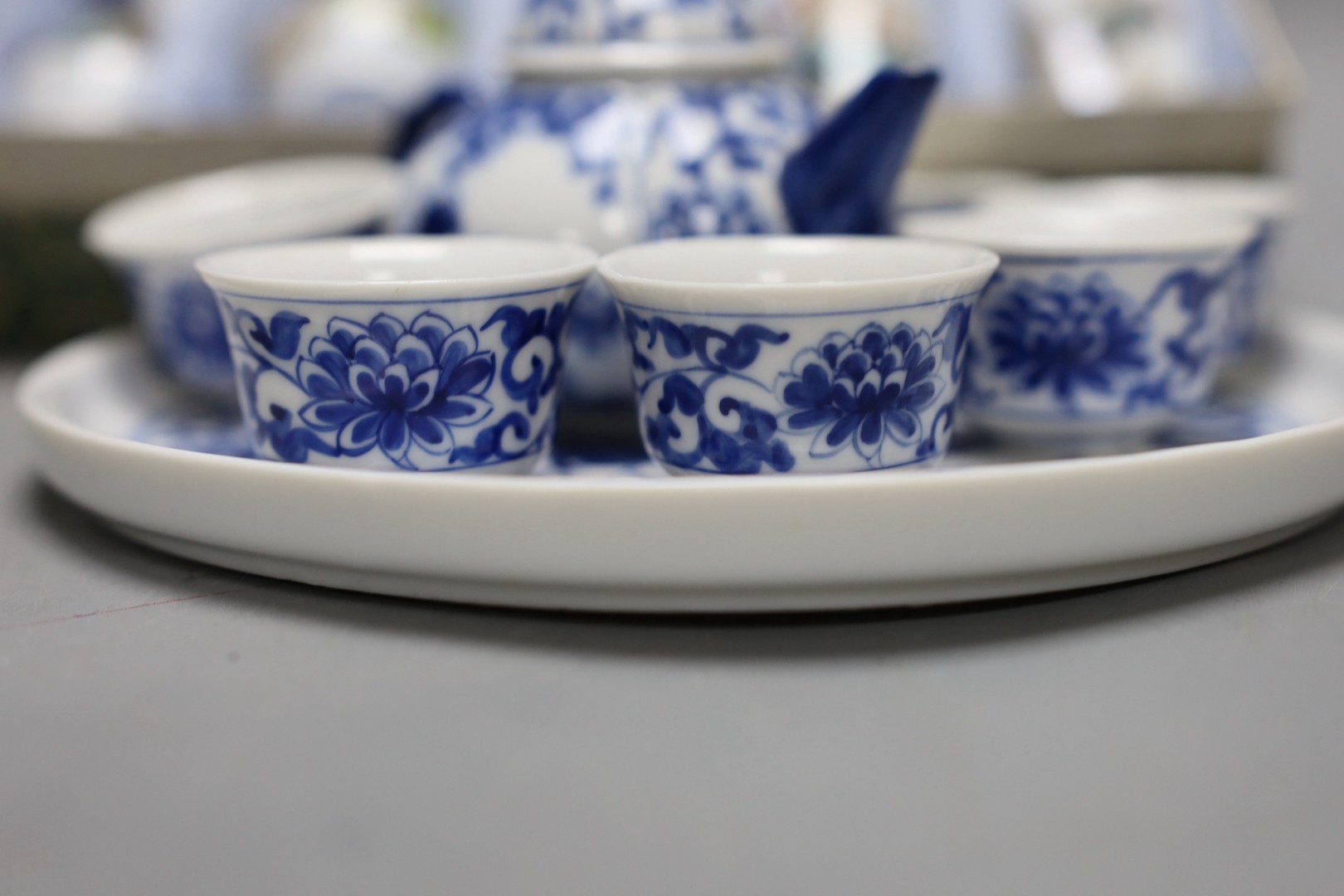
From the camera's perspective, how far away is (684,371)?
45cm

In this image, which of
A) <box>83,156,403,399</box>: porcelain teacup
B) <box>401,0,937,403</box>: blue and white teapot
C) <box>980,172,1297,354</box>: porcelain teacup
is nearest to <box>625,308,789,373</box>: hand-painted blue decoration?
<box>401,0,937,403</box>: blue and white teapot

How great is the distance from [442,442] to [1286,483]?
31cm

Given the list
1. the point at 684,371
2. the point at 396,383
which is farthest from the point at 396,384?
the point at 684,371

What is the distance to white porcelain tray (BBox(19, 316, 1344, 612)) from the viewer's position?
398 mm

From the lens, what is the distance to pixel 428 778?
13.7 inches

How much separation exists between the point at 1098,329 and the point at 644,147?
8.7 inches

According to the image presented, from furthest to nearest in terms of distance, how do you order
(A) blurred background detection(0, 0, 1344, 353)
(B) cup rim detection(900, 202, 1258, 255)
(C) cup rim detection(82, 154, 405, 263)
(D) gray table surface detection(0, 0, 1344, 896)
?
1. (A) blurred background detection(0, 0, 1344, 353)
2. (C) cup rim detection(82, 154, 405, 263)
3. (B) cup rim detection(900, 202, 1258, 255)
4. (D) gray table surface detection(0, 0, 1344, 896)

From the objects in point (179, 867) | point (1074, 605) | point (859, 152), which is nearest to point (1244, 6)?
point (859, 152)

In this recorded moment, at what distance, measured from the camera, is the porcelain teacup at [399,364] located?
0.45 meters

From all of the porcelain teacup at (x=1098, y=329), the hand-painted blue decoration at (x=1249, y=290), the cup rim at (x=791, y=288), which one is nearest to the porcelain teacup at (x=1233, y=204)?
the hand-painted blue decoration at (x=1249, y=290)

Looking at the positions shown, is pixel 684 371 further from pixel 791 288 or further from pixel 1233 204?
pixel 1233 204

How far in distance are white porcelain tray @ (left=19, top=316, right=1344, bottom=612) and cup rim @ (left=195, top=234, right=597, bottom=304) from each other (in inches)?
2.6

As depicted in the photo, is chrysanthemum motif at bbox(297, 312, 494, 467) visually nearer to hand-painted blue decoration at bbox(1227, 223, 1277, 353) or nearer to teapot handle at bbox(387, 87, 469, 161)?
teapot handle at bbox(387, 87, 469, 161)

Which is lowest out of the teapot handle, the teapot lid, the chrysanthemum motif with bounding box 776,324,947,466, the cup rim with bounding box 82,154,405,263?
the chrysanthemum motif with bounding box 776,324,947,466
